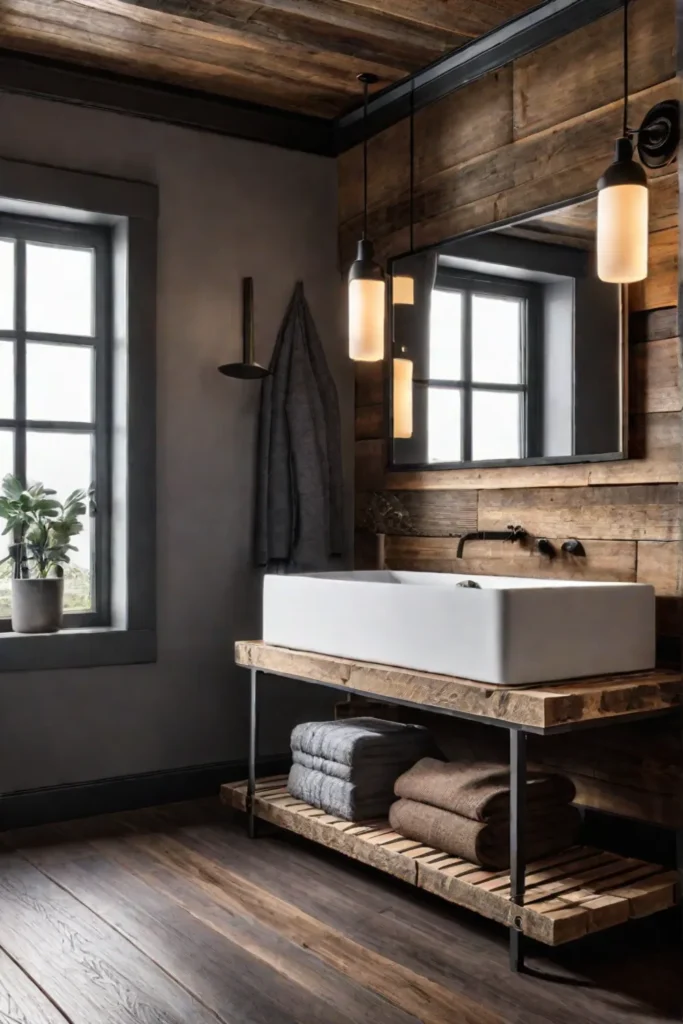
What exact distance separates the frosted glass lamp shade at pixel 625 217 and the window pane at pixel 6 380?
208 centimetres

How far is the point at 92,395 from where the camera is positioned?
376 centimetres

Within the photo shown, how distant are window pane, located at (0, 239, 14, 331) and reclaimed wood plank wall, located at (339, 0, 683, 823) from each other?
1.31m

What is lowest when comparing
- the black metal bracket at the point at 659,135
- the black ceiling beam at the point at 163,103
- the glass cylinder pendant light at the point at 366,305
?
the glass cylinder pendant light at the point at 366,305

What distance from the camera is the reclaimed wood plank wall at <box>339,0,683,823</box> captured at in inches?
109

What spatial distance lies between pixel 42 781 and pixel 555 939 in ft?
6.21

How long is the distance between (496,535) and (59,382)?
1.62 meters

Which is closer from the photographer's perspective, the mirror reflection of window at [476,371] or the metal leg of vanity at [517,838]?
the metal leg of vanity at [517,838]

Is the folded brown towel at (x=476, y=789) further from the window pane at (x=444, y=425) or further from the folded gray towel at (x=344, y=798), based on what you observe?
the window pane at (x=444, y=425)

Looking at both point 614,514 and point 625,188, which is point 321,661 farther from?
point 625,188

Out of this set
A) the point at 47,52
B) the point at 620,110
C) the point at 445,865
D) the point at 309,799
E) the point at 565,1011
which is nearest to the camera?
the point at 565,1011

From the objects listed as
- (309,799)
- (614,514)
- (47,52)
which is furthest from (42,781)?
(47,52)

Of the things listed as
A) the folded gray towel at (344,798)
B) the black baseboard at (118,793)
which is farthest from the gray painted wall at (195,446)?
the folded gray towel at (344,798)

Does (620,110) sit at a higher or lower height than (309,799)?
higher

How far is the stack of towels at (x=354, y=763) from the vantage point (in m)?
3.01
